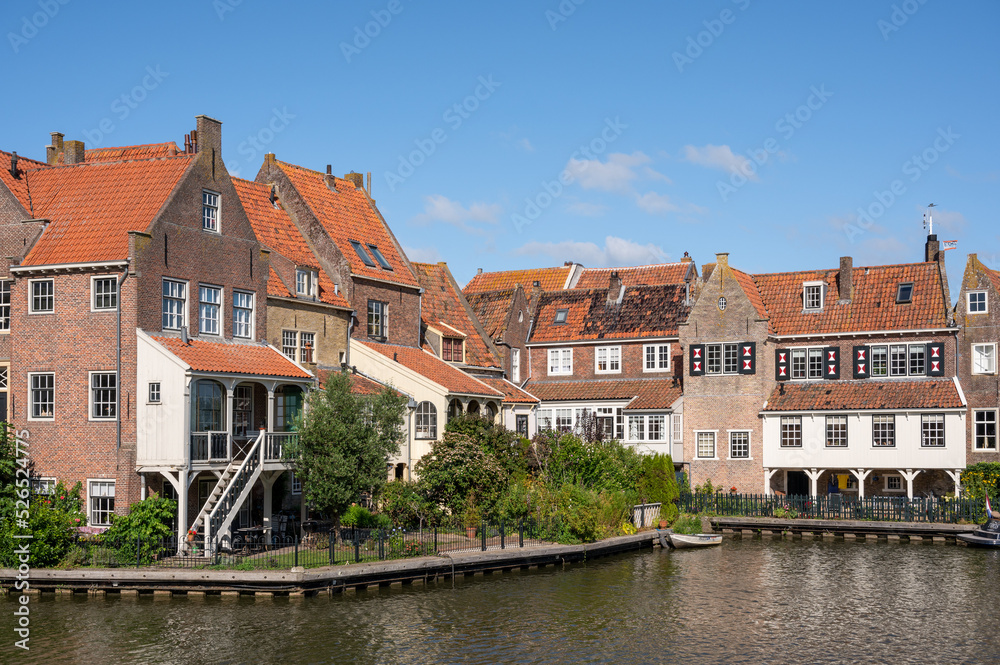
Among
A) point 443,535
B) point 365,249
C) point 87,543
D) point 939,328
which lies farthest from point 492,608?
point 939,328

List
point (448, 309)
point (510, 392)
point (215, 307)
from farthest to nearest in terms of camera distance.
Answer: point (448, 309), point (510, 392), point (215, 307)

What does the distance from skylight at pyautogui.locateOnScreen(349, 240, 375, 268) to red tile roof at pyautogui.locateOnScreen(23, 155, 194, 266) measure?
12561 mm

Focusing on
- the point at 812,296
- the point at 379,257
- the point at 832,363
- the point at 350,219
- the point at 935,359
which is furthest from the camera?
the point at 812,296

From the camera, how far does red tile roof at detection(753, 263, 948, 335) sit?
55531mm

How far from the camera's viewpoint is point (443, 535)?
39719mm

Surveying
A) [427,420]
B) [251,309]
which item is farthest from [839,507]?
[251,309]

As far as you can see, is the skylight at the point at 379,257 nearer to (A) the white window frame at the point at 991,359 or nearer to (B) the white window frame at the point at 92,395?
(B) the white window frame at the point at 92,395

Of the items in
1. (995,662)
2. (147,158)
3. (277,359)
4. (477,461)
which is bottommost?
(995,662)

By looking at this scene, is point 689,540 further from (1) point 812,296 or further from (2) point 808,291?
(2) point 808,291

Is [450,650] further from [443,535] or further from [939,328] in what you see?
[939,328]

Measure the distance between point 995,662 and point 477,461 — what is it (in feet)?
67.0

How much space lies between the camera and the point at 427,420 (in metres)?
47.4

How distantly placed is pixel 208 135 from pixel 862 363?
113 feet

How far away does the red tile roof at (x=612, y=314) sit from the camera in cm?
6294
